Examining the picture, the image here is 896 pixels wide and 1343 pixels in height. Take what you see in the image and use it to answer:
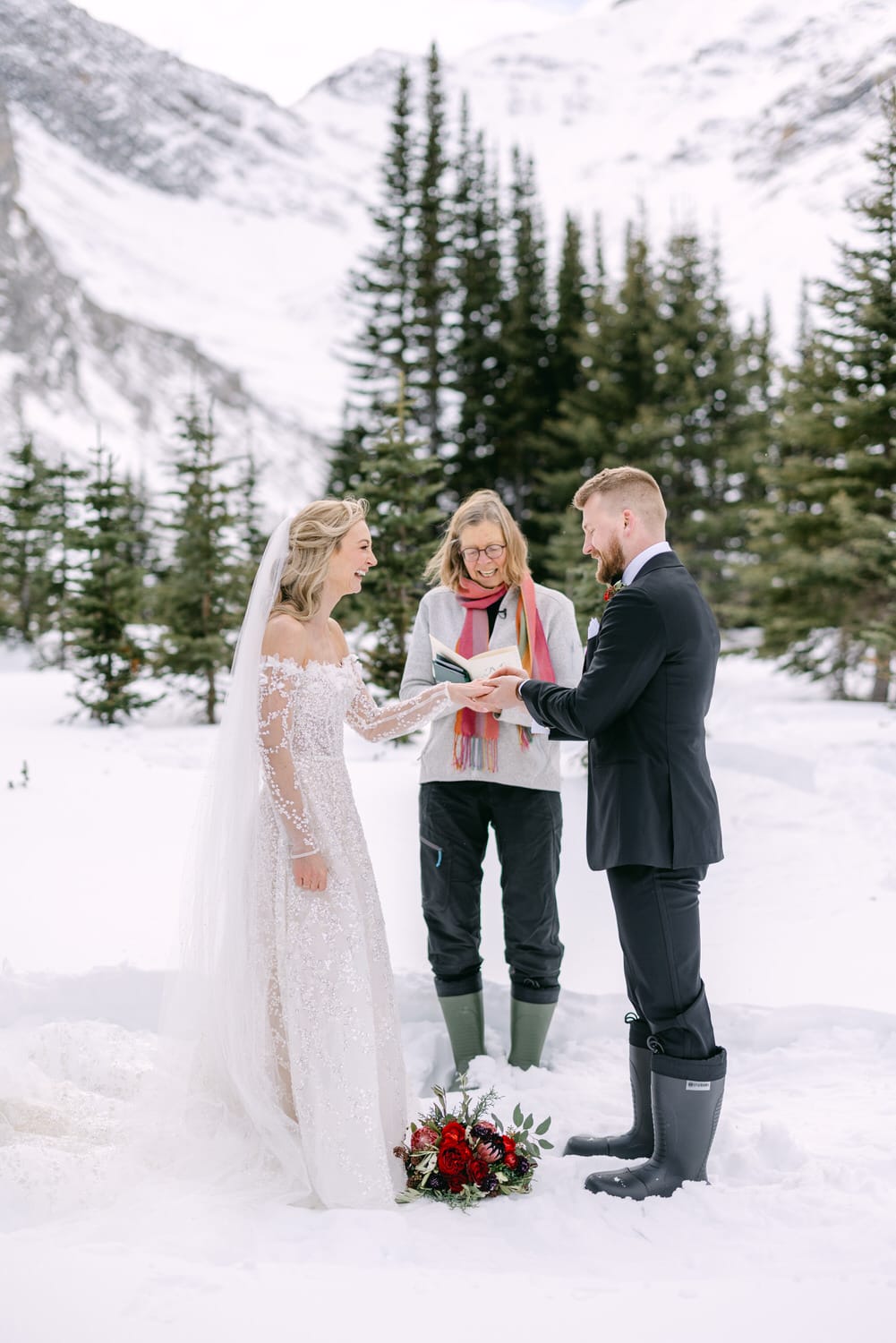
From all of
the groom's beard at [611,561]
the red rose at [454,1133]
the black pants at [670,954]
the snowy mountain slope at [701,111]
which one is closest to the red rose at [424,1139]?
the red rose at [454,1133]

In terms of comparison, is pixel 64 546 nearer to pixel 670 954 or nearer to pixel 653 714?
pixel 653 714

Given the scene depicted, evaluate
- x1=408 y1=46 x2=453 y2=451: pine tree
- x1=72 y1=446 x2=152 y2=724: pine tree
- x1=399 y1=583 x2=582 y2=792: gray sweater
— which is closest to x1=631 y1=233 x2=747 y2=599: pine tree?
x1=408 y1=46 x2=453 y2=451: pine tree

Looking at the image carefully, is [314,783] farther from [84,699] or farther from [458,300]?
[458,300]

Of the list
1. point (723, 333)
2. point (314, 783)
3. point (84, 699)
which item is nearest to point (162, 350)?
point (723, 333)

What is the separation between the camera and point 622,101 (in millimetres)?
143625

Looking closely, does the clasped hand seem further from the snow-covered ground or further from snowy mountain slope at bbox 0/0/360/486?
snowy mountain slope at bbox 0/0/360/486

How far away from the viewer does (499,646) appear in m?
3.89

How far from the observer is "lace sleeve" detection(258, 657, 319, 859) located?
3.11m

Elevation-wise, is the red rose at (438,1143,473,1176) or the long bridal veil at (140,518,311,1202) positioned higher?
the long bridal veil at (140,518,311,1202)

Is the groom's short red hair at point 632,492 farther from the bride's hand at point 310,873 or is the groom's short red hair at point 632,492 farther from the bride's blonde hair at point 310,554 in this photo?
the bride's hand at point 310,873

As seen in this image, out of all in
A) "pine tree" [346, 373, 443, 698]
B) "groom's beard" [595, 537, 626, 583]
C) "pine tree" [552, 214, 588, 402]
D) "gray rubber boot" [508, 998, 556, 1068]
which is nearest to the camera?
"groom's beard" [595, 537, 626, 583]

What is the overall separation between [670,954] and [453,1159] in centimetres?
88

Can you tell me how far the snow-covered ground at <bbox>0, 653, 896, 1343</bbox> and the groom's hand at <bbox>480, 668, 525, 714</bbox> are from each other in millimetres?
1488

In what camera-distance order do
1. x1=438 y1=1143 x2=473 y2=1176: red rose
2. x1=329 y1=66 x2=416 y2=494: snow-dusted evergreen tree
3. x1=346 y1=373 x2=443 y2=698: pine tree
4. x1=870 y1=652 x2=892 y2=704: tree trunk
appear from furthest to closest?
x1=329 y1=66 x2=416 y2=494: snow-dusted evergreen tree → x1=870 y1=652 x2=892 y2=704: tree trunk → x1=346 y1=373 x2=443 y2=698: pine tree → x1=438 y1=1143 x2=473 y2=1176: red rose
